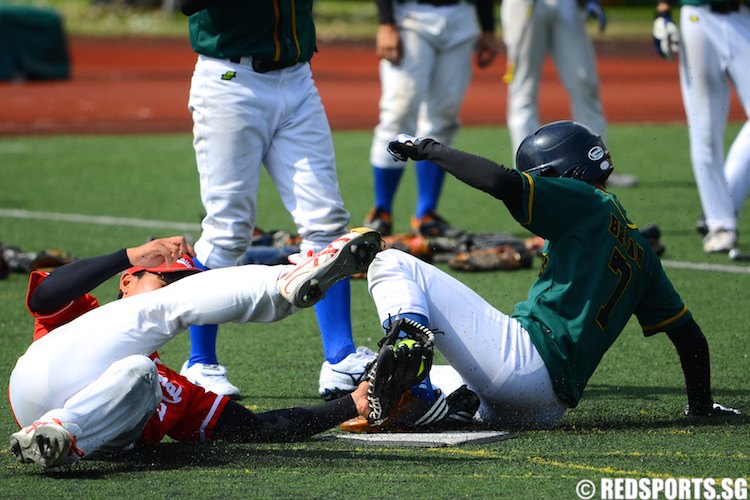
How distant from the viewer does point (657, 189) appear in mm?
11359

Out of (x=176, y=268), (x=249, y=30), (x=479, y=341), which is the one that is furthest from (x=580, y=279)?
(x=249, y=30)

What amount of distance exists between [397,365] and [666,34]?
A: 190 inches

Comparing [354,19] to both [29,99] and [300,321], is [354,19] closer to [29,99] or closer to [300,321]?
[29,99]

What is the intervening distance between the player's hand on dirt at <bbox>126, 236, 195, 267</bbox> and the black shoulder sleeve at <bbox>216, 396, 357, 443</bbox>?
0.54m

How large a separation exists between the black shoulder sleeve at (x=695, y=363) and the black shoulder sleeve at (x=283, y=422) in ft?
4.10

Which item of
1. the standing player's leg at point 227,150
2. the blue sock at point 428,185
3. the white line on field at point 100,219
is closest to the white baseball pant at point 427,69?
the blue sock at point 428,185

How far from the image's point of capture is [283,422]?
448 centimetres

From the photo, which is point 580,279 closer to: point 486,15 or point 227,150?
point 227,150

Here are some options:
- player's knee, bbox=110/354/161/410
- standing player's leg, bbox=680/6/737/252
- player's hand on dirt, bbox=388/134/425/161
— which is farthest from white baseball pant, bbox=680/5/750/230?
player's knee, bbox=110/354/161/410

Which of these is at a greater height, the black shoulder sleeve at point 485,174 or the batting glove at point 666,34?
the black shoulder sleeve at point 485,174

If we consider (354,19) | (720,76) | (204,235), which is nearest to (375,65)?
(354,19)

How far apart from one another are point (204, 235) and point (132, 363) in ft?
4.23

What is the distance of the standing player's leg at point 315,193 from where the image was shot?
5238 millimetres

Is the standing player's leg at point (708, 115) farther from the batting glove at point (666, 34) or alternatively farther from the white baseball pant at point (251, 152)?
the white baseball pant at point (251, 152)
